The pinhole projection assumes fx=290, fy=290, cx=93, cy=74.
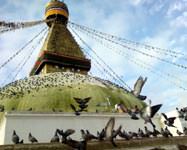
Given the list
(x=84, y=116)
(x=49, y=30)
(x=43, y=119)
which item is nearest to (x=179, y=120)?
(x=84, y=116)

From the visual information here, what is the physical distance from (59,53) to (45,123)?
51.2ft

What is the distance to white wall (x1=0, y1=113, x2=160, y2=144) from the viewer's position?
505 inches

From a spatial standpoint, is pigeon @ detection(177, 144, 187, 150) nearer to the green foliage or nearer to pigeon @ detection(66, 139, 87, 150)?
pigeon @ detection(66, 139, 87, 150)

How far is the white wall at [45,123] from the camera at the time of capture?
12828 millimetres

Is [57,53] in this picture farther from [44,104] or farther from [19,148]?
[19,148]

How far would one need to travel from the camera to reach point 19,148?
8.23m

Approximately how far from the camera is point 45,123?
1329cm

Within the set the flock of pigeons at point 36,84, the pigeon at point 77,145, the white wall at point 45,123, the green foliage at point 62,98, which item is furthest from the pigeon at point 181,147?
the flock of pigeons at point 36,84

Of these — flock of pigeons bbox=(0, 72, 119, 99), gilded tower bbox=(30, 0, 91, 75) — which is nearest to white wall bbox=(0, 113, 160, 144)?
flock of pigeons bbox=(0, 72, 119, 99)

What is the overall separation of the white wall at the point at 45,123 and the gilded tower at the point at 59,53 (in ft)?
45.7

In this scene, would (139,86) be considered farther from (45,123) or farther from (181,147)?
(181,147)

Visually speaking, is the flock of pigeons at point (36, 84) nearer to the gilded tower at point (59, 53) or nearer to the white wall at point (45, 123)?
the gilded tower at point (59, 53)

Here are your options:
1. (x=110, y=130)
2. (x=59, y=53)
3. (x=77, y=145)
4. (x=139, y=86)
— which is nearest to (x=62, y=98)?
(x=139, y=86)

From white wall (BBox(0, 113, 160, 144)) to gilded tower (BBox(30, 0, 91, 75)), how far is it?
45.7 ft
